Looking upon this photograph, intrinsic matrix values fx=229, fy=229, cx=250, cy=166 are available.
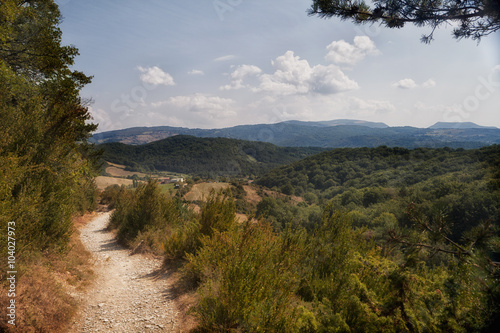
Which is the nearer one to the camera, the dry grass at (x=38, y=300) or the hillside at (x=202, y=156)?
the dry grass at (x=38, y=300)

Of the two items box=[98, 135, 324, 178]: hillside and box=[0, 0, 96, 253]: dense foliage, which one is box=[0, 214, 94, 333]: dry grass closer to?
box=[0, 0, 96, 253]: dense foliage

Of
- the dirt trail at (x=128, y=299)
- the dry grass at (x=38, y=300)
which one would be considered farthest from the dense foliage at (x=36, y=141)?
the dirt trail at (x=128, y=299)

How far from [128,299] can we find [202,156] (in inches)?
5696

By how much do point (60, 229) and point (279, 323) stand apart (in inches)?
208

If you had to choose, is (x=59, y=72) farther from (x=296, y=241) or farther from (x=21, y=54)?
(x=296, y=241)

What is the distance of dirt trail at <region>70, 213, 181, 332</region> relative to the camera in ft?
11.3

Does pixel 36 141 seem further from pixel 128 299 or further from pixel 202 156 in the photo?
pixel 202 156

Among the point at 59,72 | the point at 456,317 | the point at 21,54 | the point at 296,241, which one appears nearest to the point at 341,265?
the point at 296,241

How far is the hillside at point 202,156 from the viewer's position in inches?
5182

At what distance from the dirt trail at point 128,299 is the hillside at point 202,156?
111906mm

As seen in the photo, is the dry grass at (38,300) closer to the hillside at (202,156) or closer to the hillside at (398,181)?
the hillside at (398,181)

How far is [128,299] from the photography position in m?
4.34

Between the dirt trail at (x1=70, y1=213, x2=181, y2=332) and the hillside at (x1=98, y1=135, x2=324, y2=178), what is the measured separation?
4406 inches

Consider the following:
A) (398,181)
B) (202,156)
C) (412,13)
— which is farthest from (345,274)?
(202,156)
